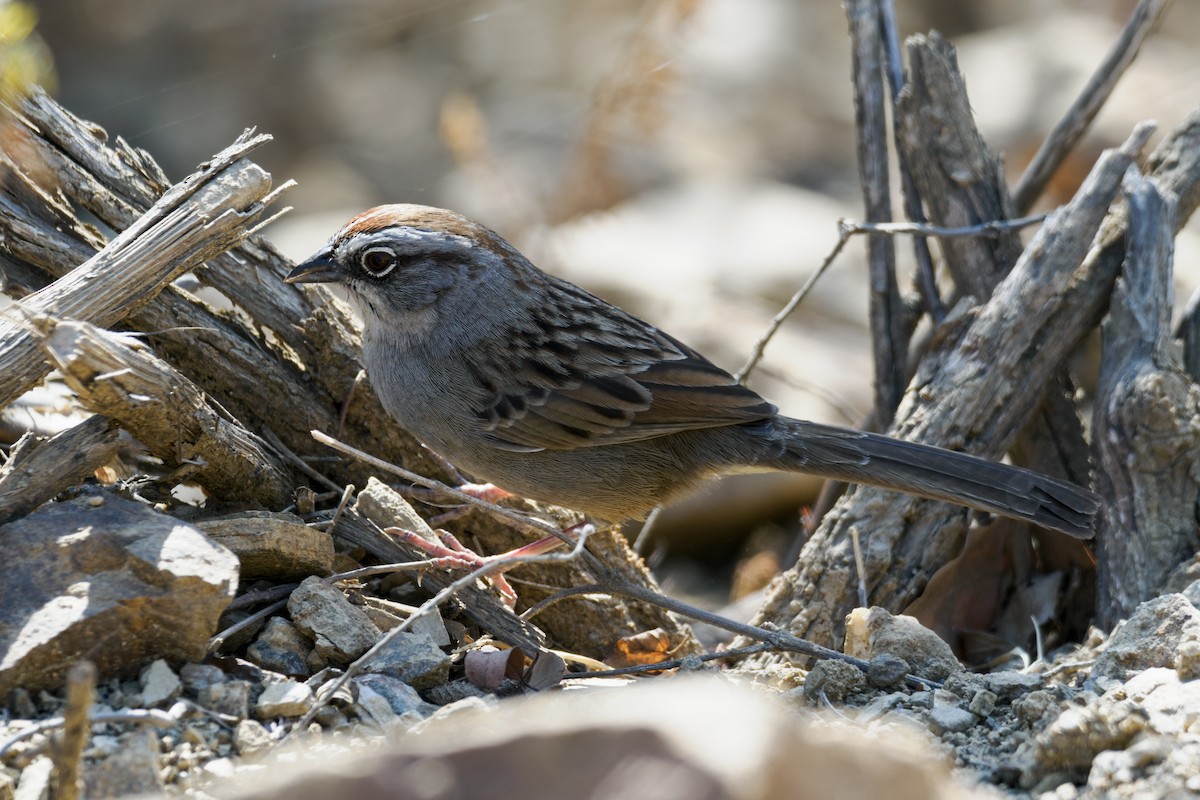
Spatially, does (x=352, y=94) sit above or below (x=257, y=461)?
above

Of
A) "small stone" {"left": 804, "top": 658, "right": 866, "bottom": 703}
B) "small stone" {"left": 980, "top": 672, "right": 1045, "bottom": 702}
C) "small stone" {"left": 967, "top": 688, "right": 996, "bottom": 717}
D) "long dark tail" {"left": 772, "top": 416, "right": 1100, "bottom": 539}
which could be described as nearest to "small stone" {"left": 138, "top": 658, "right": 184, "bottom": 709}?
"small stone" {"left": 804, "top": 658, "right": 866, "bottom": 703}

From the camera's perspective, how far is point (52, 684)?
9.79 feet

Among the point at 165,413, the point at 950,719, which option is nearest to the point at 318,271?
the point at 165,413

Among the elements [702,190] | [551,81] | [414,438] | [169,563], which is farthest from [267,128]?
[169,563]

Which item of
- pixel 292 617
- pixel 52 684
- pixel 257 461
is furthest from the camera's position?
pixel 257 461

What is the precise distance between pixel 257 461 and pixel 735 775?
7.83 ft

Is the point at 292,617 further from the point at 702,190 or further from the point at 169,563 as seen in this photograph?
the point at 702,190

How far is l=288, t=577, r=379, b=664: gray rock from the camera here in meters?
3.53

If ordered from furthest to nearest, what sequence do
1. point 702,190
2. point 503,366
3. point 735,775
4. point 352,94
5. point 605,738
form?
point 352,94, point 702,190, point 503,366, point 605,738, point 735,775

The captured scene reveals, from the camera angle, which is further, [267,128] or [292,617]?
[267,128]

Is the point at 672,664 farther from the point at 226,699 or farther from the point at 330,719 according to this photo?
the point at 226,699

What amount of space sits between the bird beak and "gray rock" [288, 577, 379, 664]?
44.6 inches

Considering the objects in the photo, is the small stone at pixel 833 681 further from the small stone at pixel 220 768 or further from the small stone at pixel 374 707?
the small stone at pixel 220 768

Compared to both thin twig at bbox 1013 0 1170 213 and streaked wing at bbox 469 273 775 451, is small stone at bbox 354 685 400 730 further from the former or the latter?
thin twig at bbox 1013 0 1170 213
